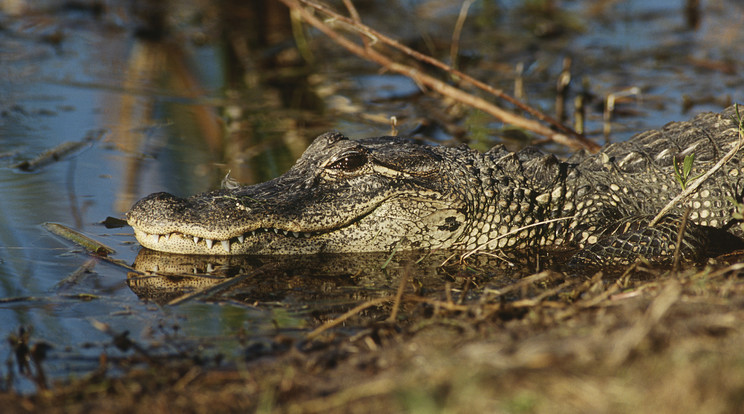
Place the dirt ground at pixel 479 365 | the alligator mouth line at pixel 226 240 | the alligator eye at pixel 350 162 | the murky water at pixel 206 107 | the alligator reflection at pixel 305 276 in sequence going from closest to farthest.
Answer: the dirt ground at pixel 479 365 < the murky water at pixel 206 107 < the alligator reflection at pixel 305 276 < the alligator mouth line at pixel 226 240 < the alligator eye at pixel 350 162

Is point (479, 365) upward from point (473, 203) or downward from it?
upward

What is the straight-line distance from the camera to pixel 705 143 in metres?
5.53

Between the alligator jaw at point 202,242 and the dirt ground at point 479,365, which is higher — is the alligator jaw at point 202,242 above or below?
below

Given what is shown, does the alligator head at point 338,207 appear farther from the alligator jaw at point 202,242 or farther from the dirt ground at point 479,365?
the dirt ground at point 479,365

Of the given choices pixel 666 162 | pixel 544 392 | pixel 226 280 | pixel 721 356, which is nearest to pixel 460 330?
pixel 544 392

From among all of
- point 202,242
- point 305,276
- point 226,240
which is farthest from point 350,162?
point 202,242

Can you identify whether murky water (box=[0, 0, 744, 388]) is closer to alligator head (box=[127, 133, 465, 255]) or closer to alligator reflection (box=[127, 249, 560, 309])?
alligator reflection (box=[127, 249, 560, 309])

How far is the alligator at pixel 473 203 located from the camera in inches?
201

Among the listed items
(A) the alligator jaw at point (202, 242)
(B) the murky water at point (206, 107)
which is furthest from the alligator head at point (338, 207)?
(B) the murky water at point (206, 107)

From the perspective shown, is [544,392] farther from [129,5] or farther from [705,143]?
[129,5]

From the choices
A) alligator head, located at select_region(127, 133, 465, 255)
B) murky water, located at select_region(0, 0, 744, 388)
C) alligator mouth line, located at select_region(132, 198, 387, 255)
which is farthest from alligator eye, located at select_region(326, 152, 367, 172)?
murky water, located at select_region(0, 0, 744, 388)

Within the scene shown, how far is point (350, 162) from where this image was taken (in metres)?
5.41

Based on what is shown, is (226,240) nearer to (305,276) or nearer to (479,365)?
(305,276)

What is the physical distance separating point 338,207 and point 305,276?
0.59 meters
